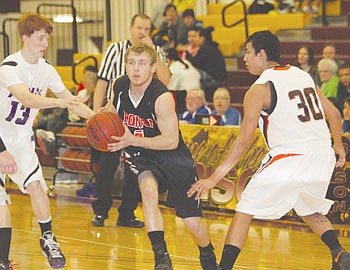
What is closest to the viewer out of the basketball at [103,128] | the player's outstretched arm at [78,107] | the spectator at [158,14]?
the basketball at [103,128]

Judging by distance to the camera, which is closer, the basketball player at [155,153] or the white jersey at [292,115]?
the white jersey at [292,115]

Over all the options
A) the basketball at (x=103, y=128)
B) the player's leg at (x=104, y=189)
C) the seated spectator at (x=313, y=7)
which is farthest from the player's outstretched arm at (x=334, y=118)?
the seated spectator at (x=313, y=7)

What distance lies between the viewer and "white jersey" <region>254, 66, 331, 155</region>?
244 inches

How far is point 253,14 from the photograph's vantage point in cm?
1473

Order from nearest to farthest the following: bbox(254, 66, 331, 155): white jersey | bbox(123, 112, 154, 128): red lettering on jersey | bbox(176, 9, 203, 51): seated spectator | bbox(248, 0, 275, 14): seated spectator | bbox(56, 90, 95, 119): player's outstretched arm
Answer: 1. bbox(254, 66, 331, 155): white jersey
2. bbox(56, 90, 95, 119): player's outstretched arm
3. bbox(123, 112, 154, 128): red lettering on jersey
4. bbox(176, 9, 203, 51): seated spectator
5. bbox(248, 0, 275, 14): seated spectator

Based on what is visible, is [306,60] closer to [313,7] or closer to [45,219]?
[313,7]

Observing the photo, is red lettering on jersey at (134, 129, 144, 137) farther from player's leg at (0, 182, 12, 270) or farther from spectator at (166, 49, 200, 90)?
spectator at (166, 49, 200, 90)

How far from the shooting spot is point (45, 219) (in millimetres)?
7070

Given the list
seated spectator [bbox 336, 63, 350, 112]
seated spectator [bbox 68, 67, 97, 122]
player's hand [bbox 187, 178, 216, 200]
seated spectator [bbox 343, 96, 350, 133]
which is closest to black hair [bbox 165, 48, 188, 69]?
seated spectator [bbox 68, 67, 97, 122]

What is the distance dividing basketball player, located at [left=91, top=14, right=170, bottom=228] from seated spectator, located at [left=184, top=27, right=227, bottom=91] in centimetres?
350

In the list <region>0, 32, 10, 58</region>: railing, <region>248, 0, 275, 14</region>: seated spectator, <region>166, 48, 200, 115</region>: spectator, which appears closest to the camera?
<region>166, 48, 200, 115</region>: spectator

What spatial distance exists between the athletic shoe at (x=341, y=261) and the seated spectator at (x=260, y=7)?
28.1 feet

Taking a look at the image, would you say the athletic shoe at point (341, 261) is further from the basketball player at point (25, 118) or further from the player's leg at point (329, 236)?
the basketball player at point (25, 118)

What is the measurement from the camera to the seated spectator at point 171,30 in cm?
1400
